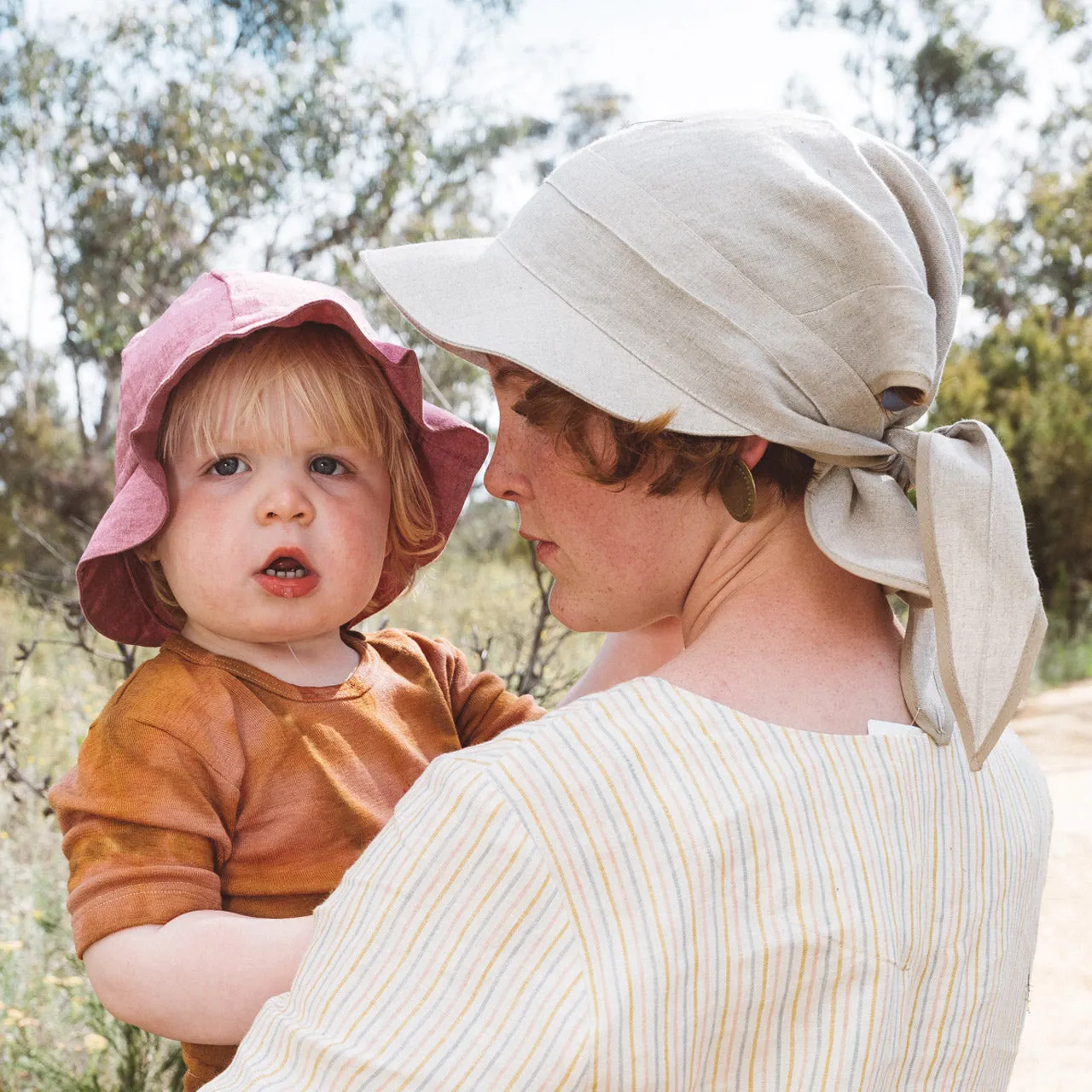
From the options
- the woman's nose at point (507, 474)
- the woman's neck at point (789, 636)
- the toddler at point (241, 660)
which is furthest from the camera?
the woman's nose at point (507, 474)

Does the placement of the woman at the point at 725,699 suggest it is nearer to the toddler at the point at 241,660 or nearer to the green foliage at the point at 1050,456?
the toddler at the point at 241,660

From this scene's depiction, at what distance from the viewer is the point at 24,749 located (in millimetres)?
4953

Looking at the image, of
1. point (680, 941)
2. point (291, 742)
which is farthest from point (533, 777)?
point (291, 742)

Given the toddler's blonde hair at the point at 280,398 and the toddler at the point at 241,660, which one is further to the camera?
the toddler's blonde hair at the point at 280,398

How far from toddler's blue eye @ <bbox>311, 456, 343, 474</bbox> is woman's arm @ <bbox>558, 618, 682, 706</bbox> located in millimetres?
529

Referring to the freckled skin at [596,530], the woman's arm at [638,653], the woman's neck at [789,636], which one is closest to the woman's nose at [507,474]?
the freckled skin at [596,530]

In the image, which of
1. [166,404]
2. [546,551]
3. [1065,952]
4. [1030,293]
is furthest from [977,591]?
Result: [1030,293]

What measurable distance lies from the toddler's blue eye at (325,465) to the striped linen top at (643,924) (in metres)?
0.80

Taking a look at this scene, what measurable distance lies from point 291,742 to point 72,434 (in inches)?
674

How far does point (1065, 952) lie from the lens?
4164mm

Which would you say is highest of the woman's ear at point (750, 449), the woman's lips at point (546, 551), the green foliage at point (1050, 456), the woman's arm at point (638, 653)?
the woman's ear at point (750, 449)

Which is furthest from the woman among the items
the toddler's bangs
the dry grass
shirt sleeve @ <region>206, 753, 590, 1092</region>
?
the dry grass

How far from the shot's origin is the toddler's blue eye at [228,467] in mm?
1781

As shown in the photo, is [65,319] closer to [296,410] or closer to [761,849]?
[296,410]
